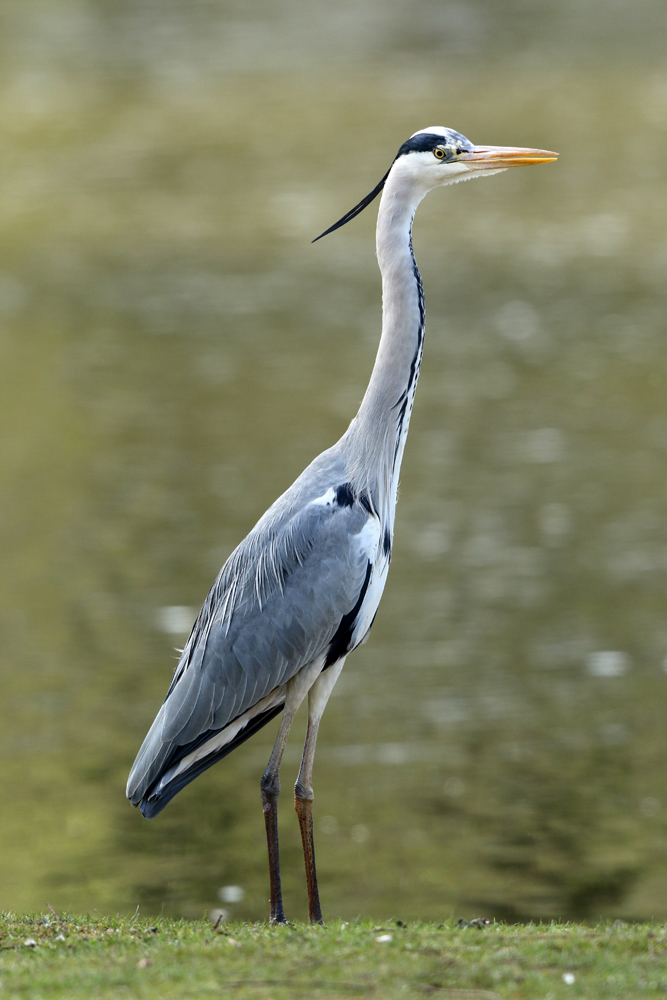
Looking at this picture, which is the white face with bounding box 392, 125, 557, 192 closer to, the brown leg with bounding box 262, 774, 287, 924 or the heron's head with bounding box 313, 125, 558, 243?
the heron's head with bounding box 313, 125, 558, 243

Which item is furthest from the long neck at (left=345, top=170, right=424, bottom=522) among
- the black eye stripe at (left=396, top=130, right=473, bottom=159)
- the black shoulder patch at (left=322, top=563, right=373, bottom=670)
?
the black shoulder patch at (left=322, top=563, right=373, bottom=670)

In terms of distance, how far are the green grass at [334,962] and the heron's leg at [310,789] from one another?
0.44 m

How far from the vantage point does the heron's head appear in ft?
19.6

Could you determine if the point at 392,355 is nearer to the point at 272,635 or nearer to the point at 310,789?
the point at 272,635

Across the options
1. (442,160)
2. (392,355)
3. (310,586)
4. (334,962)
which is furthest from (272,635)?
(442,160)

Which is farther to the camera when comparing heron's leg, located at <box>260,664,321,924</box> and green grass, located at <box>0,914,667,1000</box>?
heron's leg, located at <box>260,664,321,924</box>

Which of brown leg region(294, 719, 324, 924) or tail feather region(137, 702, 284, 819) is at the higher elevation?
tail feather region(137, 702, 284, 819)

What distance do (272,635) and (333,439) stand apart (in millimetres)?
10075

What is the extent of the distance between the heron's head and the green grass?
2.96m

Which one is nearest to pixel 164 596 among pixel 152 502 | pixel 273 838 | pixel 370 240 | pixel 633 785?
pixel 152 502

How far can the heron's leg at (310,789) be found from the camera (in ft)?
18.6

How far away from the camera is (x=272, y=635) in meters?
5.78

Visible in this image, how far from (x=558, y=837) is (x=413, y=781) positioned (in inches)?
46.1

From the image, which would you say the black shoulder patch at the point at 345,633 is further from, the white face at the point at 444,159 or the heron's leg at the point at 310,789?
the white face at the point at 444,159
